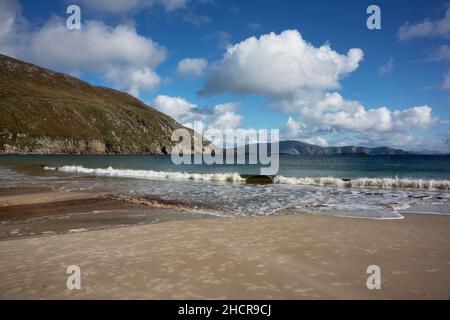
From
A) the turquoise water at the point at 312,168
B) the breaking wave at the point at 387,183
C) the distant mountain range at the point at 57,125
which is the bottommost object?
the breaking wave at the point at 387,183

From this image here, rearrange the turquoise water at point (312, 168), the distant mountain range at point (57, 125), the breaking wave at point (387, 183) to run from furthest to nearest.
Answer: the distant mountain range at point (57, 125) → the turquoise water at point (312, 168) → the breaking wave at point (387, 183)

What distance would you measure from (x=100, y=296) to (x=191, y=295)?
1923 mm

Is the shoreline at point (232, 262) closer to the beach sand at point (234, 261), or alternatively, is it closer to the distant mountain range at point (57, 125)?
the beach sand at point (234, 261)

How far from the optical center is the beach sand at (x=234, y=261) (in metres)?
6.88

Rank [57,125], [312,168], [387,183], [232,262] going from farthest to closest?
[57,125], [312,168], [387,183], [232,262]

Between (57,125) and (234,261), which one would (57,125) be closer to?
(57,125)

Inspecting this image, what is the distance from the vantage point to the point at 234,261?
28.8 feet

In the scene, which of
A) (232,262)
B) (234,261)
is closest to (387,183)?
(234,261)

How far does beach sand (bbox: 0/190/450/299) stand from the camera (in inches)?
271

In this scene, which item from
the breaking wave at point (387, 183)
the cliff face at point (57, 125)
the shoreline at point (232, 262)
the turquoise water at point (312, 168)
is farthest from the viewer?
the cliff face at point (57, 125)

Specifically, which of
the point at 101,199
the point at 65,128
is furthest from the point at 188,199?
the point at 65,128

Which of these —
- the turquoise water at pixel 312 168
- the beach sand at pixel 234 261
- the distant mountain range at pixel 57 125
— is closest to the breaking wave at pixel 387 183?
the turquoise water at pixel 312 168

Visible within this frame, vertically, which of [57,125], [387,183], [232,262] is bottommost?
[232,262]

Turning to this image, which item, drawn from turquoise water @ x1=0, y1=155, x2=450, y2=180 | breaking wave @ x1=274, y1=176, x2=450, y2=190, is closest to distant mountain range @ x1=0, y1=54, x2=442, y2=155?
turquoise water @ x1=0, y1=155, x2=450, y2=180
